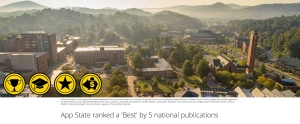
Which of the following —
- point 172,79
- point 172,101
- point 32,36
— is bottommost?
point 172,79

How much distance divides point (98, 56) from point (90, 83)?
18.1 feet

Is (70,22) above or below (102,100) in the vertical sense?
above

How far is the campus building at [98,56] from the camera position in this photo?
8469 mm

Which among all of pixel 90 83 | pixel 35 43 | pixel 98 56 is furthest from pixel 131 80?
pixel 35 43

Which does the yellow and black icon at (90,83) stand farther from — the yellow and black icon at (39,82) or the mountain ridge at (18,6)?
the mountain ridge at (18,6)

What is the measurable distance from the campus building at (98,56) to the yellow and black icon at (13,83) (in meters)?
4.89

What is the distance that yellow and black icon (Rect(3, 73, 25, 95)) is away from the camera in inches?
135

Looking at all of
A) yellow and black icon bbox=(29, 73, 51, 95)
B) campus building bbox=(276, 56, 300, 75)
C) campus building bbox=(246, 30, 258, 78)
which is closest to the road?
yellow and black icon bbox=(29, 73, 51, 95)

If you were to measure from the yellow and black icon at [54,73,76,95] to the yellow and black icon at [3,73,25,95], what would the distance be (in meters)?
0.76

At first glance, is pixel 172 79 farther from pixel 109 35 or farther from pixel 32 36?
pixel 109 35

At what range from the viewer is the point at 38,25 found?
19.6 m

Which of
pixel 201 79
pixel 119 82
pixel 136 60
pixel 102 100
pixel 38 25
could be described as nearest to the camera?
pixel 102 100

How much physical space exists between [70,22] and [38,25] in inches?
150

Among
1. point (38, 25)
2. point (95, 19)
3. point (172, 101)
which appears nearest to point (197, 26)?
point (95, 19)
